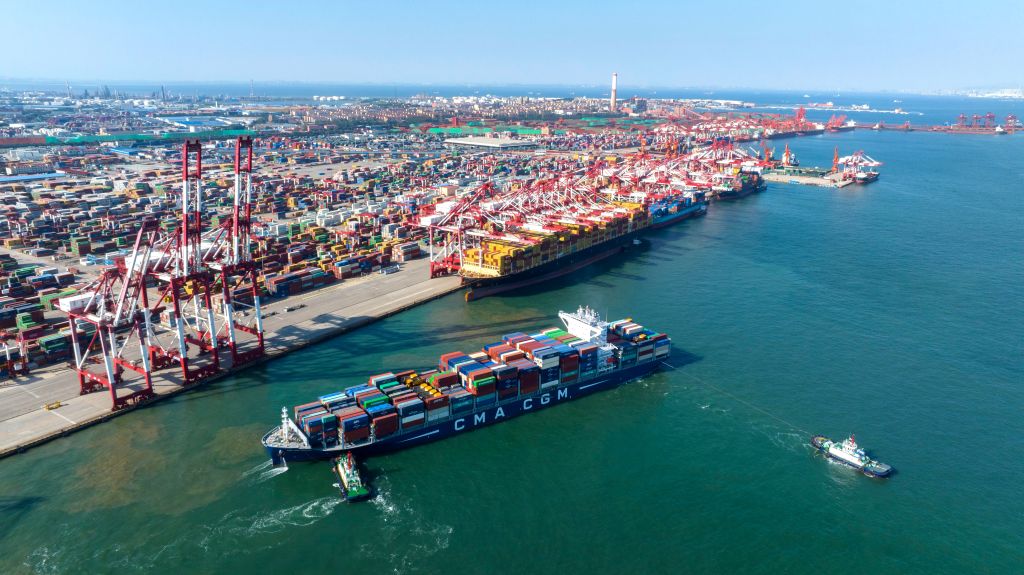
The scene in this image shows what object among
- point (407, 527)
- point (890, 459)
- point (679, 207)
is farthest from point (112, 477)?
point (679, 207)

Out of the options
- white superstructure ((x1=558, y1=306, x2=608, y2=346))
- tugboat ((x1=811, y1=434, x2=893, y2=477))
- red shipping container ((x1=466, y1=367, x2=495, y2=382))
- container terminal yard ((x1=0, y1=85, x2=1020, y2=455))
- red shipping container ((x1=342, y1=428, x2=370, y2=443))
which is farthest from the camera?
white superstructure ((x1=558, y1=306, x2=608, y2=346))

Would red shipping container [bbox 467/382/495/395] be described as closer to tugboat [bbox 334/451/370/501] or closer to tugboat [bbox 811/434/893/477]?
tugboat [bbox 334/451/370/501]

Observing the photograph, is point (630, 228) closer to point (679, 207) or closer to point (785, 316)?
point (679, 207)

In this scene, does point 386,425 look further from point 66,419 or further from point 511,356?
point 66,419

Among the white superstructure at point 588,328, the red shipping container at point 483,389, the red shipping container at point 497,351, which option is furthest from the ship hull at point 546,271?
the red shipping container at point 483,389

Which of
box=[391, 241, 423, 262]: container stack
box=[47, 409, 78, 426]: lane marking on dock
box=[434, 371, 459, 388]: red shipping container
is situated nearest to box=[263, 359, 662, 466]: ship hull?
box=[434, 371, 459, 388]: red shipping container

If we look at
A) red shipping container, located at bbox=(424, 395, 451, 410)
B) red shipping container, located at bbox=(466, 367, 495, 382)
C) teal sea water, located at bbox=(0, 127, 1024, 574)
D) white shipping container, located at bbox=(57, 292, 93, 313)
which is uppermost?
white shipping container, located at bbox=(57, 292, 93, 313)

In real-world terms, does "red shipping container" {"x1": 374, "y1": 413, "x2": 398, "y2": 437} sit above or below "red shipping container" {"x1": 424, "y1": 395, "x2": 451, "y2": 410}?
below
